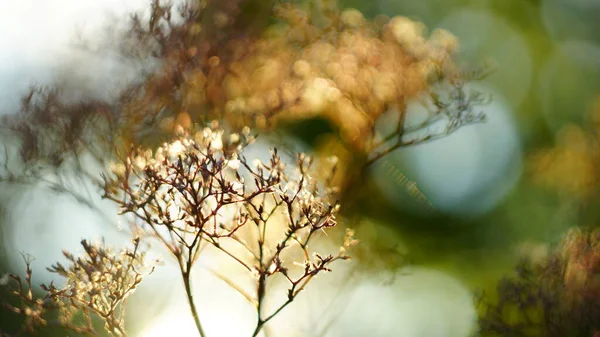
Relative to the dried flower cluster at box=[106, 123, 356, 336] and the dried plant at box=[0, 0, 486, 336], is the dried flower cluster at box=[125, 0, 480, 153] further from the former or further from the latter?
the dried flower cluster at box=[106, 123, 356, 336]

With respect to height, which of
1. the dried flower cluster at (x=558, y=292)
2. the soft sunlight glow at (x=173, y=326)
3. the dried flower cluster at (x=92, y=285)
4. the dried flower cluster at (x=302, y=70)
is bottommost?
the dried flower cluster at (x=92, y=285)

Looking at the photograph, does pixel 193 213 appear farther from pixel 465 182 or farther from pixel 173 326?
pixel 465 182

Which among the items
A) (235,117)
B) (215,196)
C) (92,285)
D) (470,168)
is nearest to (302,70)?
(235,117)

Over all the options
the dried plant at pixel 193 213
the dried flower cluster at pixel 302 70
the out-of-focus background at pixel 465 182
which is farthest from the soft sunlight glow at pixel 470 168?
the dried plant at pixel 193 213

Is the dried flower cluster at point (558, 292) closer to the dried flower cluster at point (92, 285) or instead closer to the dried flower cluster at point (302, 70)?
the dried flower cluster at point (302, 70)

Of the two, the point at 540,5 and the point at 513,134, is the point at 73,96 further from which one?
the point at 540,5

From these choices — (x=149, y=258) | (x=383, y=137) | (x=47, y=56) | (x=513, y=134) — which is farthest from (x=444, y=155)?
(x=149, y=258)

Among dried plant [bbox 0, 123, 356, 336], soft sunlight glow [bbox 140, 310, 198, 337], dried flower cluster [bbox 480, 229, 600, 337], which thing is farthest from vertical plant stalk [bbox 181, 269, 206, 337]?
dried flower cluster [bbox 480, 229, 600, 337]
